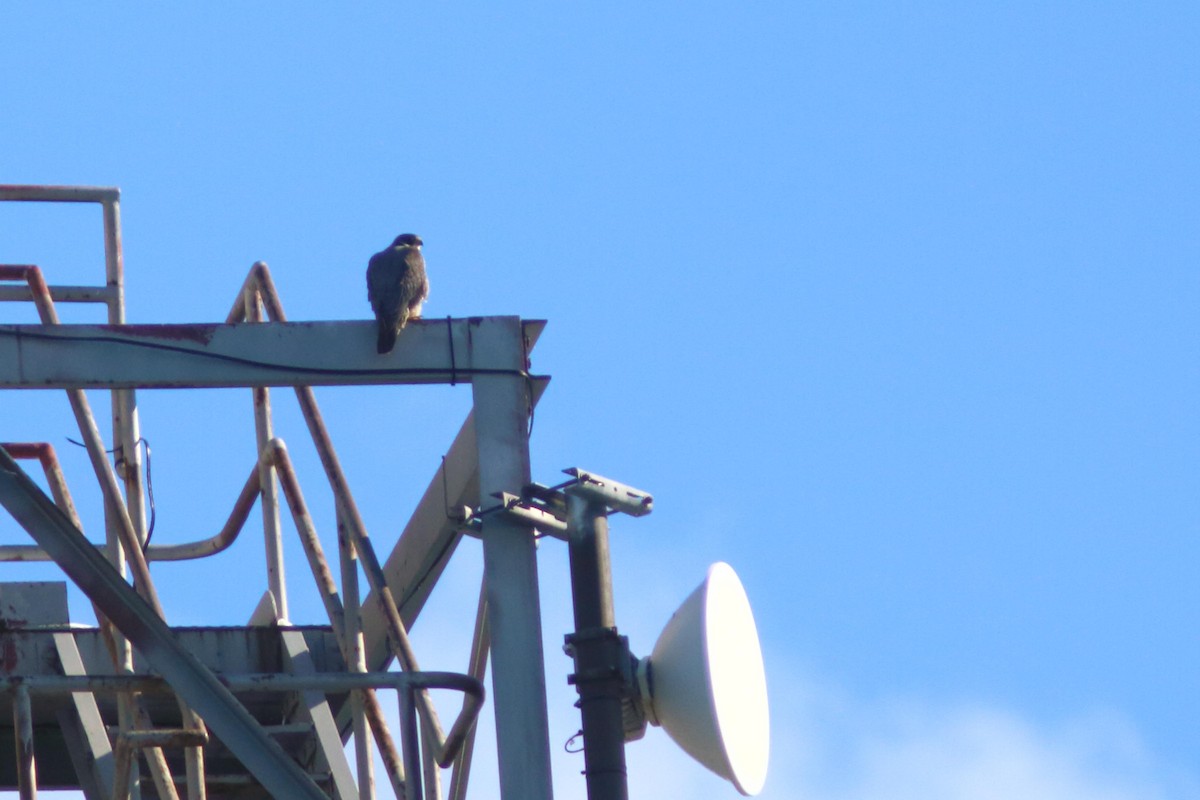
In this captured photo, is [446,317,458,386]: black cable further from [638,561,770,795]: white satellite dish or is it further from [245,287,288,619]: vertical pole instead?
[245,287,288,619]: vertical pole

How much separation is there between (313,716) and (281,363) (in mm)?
1518

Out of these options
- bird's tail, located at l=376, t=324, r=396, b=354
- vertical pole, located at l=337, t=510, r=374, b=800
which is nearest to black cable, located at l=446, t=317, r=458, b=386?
bird's tail, located at l=376, t=324, r=396, b=354

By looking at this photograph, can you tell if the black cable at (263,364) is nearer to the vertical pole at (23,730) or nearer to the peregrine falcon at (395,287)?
the peregrine falcon at (395,287)

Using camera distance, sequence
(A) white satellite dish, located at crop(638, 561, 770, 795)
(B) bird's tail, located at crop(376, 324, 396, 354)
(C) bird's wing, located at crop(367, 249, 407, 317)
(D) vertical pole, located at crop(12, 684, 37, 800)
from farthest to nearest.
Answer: (C) bird's wing, located at crop(367, 249, 407, 317) < (B) bird's tail, located at crop(376, 324, 396, 354) < (D) vertical pole, located at crop(12, 684, 37, 800) < (A) white satellite dish, located at crop(638, 561, 770, 795)

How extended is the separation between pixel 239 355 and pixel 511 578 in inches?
42.0

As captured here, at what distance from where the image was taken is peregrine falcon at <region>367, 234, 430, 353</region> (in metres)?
7.02

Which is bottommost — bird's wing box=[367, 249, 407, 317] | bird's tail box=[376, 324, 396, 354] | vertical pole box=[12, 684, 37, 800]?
vertical pole box=[12, 684, 37, 800]

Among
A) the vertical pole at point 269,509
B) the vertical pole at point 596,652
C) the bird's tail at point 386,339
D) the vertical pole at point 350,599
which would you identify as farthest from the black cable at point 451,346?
the vertical pole at point 269,509

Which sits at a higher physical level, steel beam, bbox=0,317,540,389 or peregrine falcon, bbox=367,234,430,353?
peregrine falcon, bbox=367,234,430,353

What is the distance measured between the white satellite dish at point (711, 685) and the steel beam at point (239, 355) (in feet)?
3.53

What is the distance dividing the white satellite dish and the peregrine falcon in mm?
1329

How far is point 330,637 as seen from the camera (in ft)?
27.7

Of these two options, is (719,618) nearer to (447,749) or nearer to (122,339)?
(447,749)

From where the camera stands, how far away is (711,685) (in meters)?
6.20
